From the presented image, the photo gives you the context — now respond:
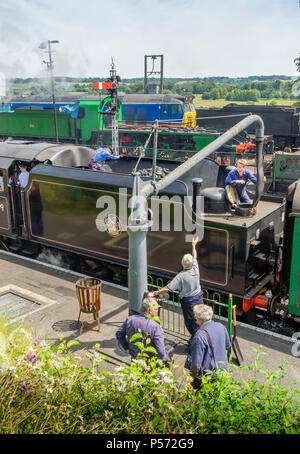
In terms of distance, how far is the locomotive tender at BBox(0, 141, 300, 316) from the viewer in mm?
7430

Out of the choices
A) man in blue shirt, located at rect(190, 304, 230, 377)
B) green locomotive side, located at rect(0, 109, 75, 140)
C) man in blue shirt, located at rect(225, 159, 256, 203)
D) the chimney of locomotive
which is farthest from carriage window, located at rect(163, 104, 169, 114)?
man in blue shirt, located at rect(190, 304, 230, 377)

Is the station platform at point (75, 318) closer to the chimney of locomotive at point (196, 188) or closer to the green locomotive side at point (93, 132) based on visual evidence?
the chimney of locomotive at point (196, 188)

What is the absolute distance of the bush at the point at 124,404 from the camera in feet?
9.86

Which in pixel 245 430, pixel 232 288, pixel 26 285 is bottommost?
pixel 26 285

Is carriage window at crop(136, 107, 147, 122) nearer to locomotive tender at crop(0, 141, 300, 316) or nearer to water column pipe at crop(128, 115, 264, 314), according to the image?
Answer: locomotive tender at crop(0, 141, 300, 316)

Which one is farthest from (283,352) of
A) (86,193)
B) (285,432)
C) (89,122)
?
(89,122)

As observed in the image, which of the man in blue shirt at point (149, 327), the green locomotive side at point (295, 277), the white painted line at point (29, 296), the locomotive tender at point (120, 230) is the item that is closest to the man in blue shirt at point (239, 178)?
the locomotive tender at point (120, 230)

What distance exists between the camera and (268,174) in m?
22.5

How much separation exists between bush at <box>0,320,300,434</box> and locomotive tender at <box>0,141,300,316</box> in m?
4.00

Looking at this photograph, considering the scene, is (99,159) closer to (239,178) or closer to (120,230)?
(120,230)

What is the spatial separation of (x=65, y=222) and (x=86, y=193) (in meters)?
1.09

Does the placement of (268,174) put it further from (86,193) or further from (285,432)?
(285,432)

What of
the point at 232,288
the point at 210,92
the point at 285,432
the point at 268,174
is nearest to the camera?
the point at 285,432

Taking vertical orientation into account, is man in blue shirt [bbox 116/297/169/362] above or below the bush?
below
